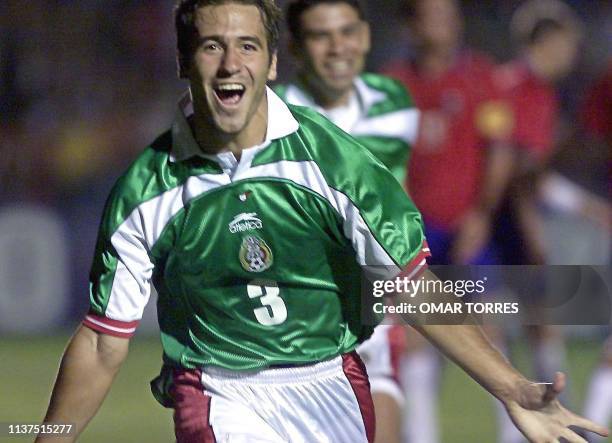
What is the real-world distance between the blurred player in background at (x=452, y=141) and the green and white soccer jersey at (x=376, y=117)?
200 centimetres

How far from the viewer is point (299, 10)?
6328mm

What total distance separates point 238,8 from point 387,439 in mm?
1918

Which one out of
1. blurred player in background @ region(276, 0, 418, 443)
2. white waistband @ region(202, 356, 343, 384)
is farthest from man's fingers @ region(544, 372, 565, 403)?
blurred player in background @ region(276, 0, 418, 443)

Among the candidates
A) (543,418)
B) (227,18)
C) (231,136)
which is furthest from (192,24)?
(543,418)

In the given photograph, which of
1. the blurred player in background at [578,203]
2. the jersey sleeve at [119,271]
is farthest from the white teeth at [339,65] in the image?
the blurred player in background at [578,203]

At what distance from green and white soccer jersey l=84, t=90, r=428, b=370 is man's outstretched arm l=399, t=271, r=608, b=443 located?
0.70 ft

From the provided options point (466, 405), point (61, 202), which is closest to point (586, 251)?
point (466, 405)

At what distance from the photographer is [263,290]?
415cm

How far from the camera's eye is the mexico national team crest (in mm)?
4090

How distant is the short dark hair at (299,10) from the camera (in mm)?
6277

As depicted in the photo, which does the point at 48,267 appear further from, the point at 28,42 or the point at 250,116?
the point at 250,116

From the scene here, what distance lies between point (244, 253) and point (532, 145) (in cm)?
561

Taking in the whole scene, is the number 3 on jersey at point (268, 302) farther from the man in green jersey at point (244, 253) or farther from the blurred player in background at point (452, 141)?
the blurred player in background at point (452, 141)

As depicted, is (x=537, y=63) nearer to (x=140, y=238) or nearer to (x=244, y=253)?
(x=244, y=253)
